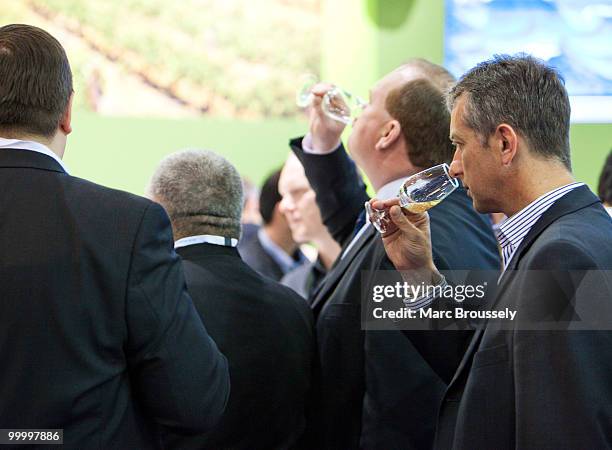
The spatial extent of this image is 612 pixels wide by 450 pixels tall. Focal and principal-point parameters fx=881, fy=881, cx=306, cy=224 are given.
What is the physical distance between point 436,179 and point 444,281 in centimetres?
28

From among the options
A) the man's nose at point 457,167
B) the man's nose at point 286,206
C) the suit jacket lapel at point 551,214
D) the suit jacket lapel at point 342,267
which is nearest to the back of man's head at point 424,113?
the suit jacket lapel at point 342,267

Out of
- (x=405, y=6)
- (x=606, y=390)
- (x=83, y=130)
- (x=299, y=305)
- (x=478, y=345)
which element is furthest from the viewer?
(x=83, y=130)

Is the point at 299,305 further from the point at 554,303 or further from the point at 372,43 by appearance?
the point at 372,43

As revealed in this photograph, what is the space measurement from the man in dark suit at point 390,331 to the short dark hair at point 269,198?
197 centimetres

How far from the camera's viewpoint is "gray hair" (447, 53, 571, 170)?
1.80m

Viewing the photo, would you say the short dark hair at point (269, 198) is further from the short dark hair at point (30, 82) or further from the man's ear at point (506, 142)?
the short dark hair at point (30, 82)

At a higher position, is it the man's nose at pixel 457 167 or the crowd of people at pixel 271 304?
the man's nose at pixel 457 167

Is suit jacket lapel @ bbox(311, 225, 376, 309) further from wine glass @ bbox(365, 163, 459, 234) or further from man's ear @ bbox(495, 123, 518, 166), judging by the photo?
man's ear @ bbox(495, 123, 518, 166)

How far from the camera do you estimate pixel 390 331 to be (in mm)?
2312

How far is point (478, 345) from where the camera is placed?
5.93 ft

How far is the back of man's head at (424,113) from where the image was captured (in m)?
2.54

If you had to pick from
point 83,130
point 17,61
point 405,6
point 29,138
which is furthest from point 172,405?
point 83,130

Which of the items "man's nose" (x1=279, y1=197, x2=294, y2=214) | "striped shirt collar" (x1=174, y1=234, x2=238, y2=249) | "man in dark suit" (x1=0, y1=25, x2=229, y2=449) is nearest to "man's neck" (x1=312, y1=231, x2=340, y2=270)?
"man's nose" (x1=279, y1=197, x2=294, y2=214)

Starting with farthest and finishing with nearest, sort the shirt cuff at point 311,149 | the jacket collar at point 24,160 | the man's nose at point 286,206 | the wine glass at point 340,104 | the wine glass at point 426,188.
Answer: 1. the man's nose at point 286,206
2. the shirt cuff at point 311,149
3. the wine glass at point 340,104
4. the wine glass at point 426,188
5. the jacket collar at point 24,160
